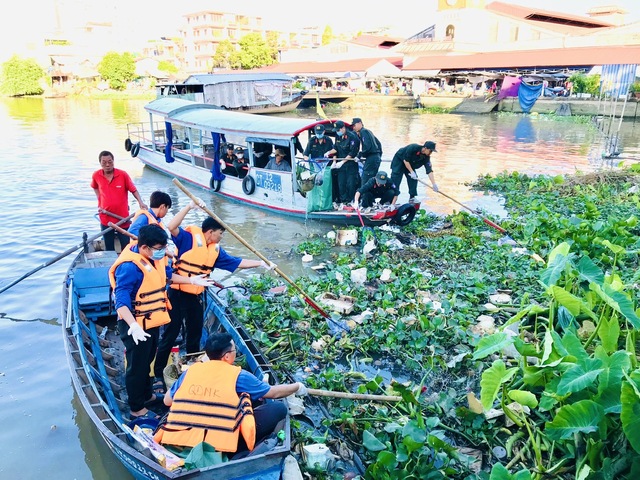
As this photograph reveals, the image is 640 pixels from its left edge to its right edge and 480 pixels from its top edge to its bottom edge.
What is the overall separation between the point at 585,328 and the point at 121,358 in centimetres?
506

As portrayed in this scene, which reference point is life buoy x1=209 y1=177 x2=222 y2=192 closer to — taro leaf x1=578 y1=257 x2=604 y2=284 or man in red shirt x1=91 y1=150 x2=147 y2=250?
man in red shirt x1=91 y1=150 x2=147 y2=250

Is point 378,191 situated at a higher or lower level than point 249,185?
higher

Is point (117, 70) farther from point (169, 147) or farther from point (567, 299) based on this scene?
point (567, 299)

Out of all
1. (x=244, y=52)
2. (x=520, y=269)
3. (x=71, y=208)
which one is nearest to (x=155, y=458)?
(x=520, y=269)

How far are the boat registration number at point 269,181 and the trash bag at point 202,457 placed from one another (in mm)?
Answer: 8301

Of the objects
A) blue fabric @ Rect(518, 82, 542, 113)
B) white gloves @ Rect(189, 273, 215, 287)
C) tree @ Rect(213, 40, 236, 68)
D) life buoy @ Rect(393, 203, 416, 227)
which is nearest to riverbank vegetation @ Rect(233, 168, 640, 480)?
life buoy @ Rect(393, 203, 416, 227)

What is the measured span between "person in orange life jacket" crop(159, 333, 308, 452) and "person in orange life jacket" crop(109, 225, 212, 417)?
911 millimetres

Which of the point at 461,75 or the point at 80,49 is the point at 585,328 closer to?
the point at 461,75

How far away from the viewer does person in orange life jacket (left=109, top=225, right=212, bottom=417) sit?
4.24m

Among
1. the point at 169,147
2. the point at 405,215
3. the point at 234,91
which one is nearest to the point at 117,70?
the point at 234,91

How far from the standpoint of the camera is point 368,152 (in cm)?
1022

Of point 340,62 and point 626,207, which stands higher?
point 340,62

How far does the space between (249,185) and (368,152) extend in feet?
10.8

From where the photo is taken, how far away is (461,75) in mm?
37531
